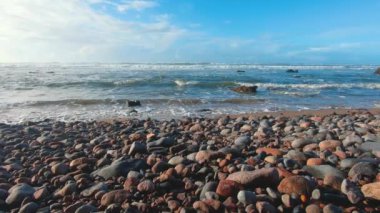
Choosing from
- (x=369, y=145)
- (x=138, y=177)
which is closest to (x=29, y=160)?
(x=138, y=177)

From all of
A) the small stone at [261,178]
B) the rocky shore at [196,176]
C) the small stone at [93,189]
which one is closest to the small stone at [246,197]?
the rocky shore at [196,176]

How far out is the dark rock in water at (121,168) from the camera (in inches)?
162

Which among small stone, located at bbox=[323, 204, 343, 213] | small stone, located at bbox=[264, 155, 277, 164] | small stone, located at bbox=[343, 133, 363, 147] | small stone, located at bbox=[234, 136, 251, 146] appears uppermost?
small stone, located at bbox=[323, 204, 343, 213]

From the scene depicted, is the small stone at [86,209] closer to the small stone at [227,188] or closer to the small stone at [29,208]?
the small stone at [29,208]

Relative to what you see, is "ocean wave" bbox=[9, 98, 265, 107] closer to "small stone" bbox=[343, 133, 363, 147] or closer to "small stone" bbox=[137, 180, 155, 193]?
"small stone" bbox=[343, 133, 363, 147]

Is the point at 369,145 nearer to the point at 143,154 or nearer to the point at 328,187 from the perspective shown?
the point at 328,187

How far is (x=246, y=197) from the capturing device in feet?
9.98

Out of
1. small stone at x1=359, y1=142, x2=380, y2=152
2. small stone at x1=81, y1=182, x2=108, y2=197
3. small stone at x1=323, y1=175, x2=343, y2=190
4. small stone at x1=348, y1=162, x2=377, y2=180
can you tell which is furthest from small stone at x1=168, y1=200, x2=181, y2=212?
small stone at x1=359, y1=142, x2=380, y2=152

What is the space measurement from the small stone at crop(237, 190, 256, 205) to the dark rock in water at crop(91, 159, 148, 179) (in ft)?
5.11

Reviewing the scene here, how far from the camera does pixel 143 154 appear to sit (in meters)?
5.11

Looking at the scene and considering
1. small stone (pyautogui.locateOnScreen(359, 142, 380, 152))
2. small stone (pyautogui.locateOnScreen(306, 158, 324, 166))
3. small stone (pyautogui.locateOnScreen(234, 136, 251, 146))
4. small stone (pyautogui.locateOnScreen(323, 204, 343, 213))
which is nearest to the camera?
small stone (pyautogui.locateOnScreen(323, 204, 343, 213))

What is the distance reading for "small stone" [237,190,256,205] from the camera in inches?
119

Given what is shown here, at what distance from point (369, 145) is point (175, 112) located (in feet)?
24.3

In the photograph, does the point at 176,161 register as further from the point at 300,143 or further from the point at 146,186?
the point at 300,143
